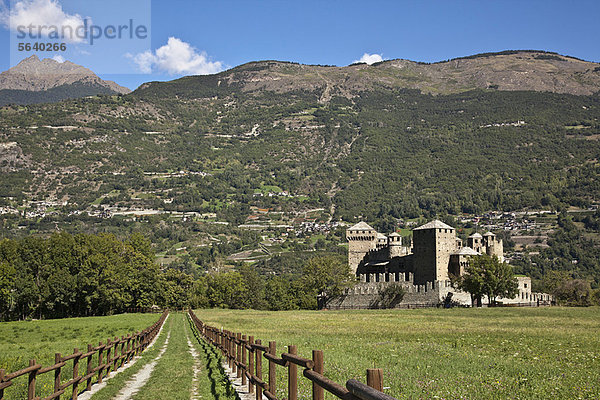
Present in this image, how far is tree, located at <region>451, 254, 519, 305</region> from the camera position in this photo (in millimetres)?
61094

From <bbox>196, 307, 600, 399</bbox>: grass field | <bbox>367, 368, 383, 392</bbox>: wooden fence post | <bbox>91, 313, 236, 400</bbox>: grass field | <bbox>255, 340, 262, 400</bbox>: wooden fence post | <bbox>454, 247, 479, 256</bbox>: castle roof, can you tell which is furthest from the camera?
<bbox>454, 247, 479, 256</bbox>: castle roof

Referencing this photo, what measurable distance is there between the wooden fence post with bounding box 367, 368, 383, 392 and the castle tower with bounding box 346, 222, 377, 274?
88030 millimetres

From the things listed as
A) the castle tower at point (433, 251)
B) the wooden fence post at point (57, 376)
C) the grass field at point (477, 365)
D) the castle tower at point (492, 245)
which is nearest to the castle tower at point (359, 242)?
the castle tower at point (492, 245)

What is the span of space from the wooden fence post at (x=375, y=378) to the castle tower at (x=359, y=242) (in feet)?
289

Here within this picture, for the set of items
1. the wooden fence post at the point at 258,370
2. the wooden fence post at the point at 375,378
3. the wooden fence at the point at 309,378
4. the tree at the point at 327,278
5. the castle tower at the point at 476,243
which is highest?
the castle tower at the point at 476,243

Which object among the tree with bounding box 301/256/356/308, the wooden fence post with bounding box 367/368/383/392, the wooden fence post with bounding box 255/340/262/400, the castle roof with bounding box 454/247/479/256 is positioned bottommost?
the tree with bounding box 301/256/356/308

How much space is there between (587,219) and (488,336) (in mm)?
164573

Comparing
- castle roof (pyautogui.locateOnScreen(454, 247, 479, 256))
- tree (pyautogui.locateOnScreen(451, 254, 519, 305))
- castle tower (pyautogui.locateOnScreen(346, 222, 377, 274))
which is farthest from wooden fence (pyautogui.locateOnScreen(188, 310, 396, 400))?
castle tower (pyautogui.locateOnScreen(346, 222, 377, 274))

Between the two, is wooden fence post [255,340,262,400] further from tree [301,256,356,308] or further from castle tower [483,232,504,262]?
castle tower [483,232,504,262]

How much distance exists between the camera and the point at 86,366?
1727 cm

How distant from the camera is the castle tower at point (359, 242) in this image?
9288cm

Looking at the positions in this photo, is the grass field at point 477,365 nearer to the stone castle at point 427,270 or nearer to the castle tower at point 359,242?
the stone castle at point 427,270

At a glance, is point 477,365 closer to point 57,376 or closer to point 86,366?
point 57,376

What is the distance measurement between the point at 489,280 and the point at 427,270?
12.3 m
